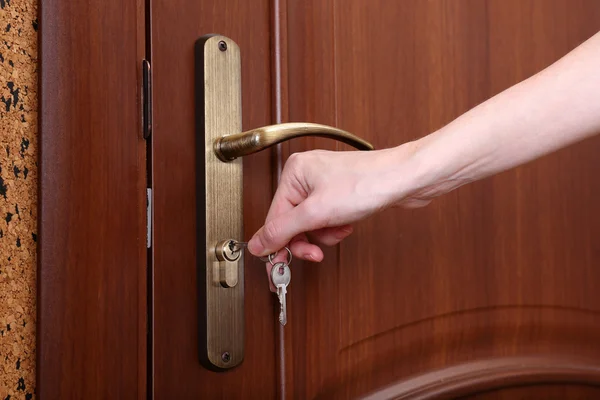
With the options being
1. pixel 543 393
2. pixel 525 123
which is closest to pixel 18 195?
pixel 525 123

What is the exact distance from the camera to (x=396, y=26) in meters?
0.67

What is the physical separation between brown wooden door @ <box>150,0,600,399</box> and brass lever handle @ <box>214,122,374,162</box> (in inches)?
1.2

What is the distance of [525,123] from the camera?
461mm

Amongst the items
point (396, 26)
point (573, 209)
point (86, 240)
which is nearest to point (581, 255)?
point (573, 209)

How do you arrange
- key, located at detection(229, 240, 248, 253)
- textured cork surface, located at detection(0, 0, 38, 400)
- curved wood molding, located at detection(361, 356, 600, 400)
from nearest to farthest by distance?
textured cork surface, located at detection(0, 0, 38, 400) → key, located at detection(229, 240, 248, 253) → curved wood molding, located at detection(361, 356, 600, 400)

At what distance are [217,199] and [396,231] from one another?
0.22 meters

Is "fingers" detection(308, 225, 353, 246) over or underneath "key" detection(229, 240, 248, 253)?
over

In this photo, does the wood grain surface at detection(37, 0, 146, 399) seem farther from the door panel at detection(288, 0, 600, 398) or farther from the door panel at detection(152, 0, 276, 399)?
the door panel at detection(288, 0, 600, 398)

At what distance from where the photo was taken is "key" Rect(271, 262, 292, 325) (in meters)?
0.54

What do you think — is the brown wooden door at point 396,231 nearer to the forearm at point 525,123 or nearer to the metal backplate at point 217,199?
the metal backplate at point 217,199

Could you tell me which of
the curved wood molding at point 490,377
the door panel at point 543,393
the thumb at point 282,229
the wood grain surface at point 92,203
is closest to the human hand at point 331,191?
the thumb at point 282,229

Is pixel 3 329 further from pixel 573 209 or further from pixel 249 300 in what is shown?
pixel 573 209

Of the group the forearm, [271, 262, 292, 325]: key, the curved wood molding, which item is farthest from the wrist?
the curved wood molding

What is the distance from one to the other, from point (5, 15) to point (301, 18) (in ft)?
0.91
